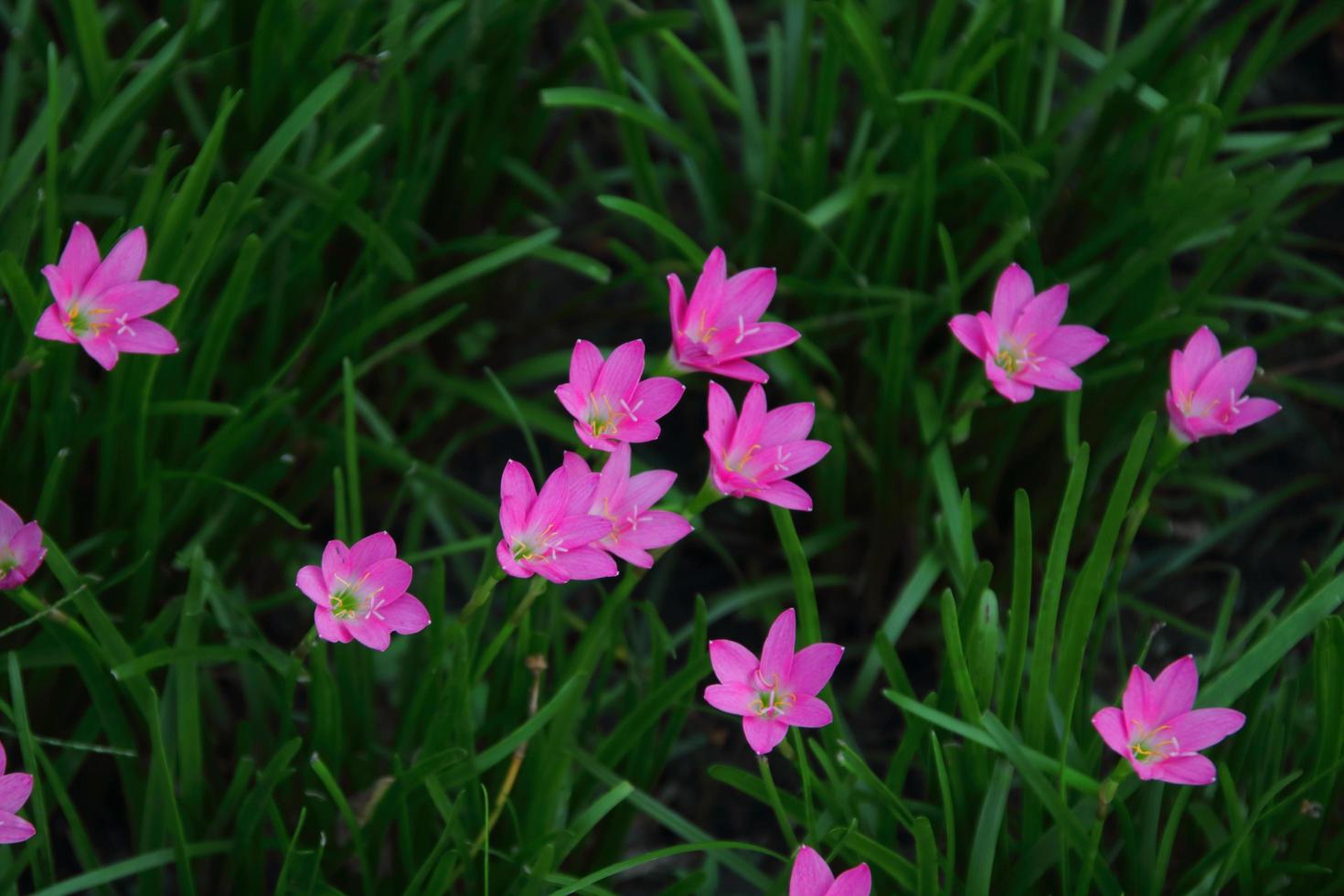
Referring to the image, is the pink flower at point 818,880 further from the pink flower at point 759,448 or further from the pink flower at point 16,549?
the pink flower at point 16,549

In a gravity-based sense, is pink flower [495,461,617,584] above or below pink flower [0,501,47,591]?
above

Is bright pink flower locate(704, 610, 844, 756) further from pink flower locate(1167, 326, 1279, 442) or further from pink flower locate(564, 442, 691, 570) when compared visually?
pink flower locate(1167, 326, 1279, 442)

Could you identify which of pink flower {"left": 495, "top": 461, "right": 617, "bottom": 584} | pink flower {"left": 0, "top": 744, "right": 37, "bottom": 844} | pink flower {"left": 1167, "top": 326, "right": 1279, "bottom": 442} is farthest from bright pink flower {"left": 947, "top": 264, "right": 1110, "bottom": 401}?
pink flower {"left": 0, "top": 744, "right": 37, "bottom": 844}

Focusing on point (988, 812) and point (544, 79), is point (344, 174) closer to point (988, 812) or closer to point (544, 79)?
point (544, 79)

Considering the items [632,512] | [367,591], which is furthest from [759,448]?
[367,591]

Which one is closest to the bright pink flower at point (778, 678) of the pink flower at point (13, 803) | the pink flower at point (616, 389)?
the pink flower at point (616, 389)

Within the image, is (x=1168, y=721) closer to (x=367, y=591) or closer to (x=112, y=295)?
(x=367, y=591)
